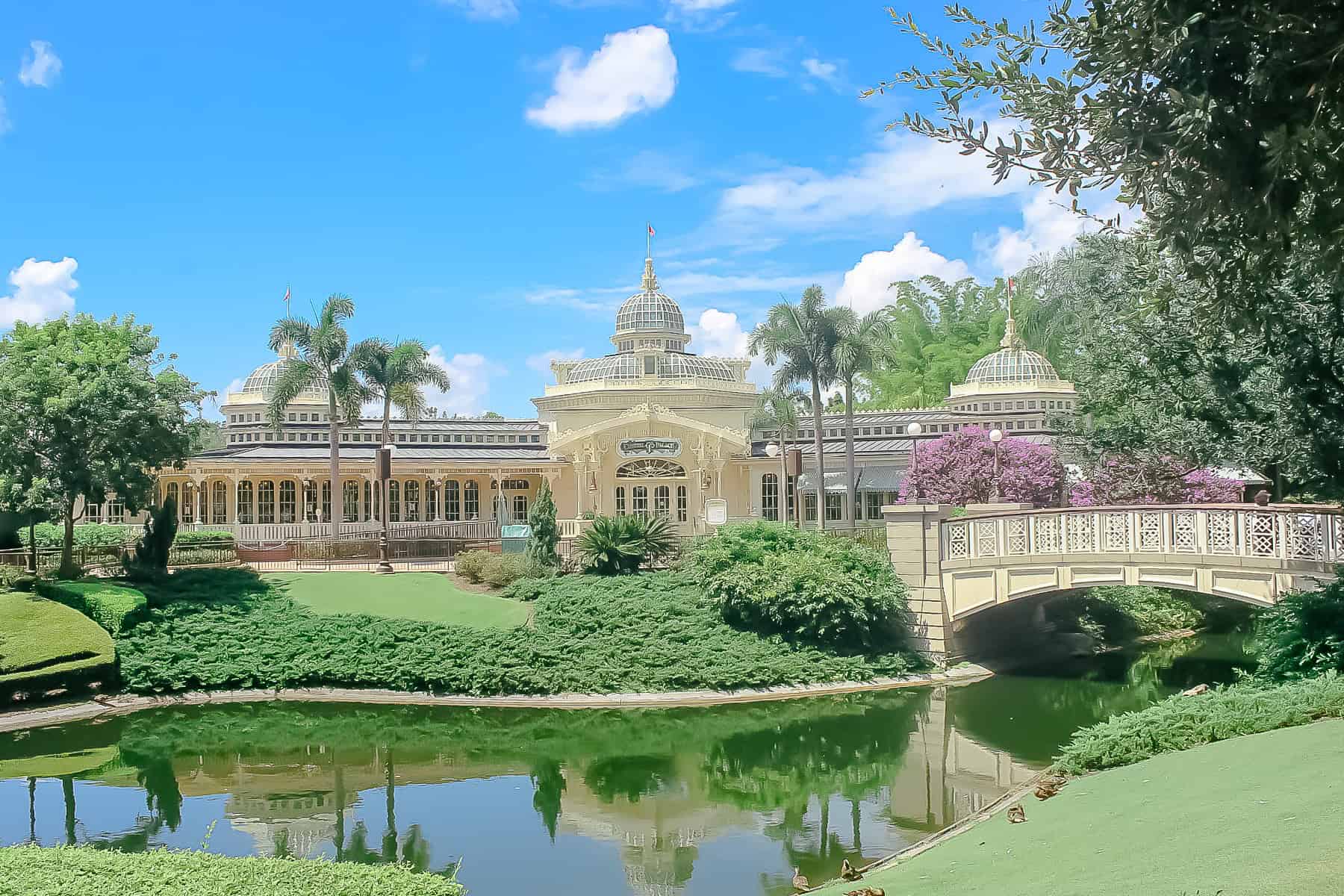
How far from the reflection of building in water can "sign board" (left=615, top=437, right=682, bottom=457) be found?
2269cm

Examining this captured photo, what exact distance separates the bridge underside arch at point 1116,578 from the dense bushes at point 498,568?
10781 mm

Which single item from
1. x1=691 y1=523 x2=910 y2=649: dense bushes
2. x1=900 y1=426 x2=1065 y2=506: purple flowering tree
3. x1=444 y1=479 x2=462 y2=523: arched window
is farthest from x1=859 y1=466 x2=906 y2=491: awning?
x1=444 y1=479 x2=462 y2=523: arched window

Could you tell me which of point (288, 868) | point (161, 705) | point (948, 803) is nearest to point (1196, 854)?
point (288, 868)

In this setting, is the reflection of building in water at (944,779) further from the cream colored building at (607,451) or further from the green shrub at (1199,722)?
the cream colored building at (607,451)

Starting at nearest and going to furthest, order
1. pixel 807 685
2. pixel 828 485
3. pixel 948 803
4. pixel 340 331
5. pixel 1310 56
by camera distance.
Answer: pixel 1310 56 < pixel 948 803 < pixel 807 685 < pixel 340 331 < pixel 828 485

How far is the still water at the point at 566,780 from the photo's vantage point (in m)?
14.4

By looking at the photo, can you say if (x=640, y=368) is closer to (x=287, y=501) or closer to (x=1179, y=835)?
(x=287, y=501)

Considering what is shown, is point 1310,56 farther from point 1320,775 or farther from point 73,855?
point 73,855

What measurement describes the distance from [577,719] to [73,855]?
13085mm

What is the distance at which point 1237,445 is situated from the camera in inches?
867

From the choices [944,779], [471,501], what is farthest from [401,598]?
[471,501]

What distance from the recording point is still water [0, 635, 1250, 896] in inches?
566

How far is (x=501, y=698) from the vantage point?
23.0 m

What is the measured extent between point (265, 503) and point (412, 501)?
215 inches
